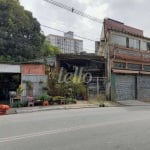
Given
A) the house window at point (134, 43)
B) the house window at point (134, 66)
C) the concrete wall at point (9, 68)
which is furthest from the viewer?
the house window at point (134, 43)

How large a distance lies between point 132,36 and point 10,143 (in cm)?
2630

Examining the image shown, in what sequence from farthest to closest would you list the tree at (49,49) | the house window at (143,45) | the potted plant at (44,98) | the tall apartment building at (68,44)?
the tree at (49,49), the tall apartment building at (68,44), the house window at (143,45), the potted plant at (44,98)

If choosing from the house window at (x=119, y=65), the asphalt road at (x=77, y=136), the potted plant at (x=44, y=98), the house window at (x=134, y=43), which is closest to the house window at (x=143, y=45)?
the house window at (x=134, y=43)

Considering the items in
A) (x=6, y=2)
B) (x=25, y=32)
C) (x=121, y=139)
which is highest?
(x=6, y=2)

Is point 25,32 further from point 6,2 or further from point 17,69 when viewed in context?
point 17,69

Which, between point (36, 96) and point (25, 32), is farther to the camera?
point (25, 32)

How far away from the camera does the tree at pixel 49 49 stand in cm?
4572

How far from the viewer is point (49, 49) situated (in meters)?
46.9

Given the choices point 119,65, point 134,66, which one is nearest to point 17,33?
point 119,65

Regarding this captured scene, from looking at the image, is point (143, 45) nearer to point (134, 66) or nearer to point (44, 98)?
point (134, 66)

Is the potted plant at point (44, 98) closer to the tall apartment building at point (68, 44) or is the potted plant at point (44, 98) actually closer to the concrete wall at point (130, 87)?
the concrete wall at point (130, 87)

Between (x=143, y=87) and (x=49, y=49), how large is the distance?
17.4 metres

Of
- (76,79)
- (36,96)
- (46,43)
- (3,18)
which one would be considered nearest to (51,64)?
(76,79)

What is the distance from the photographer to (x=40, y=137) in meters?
10.0
